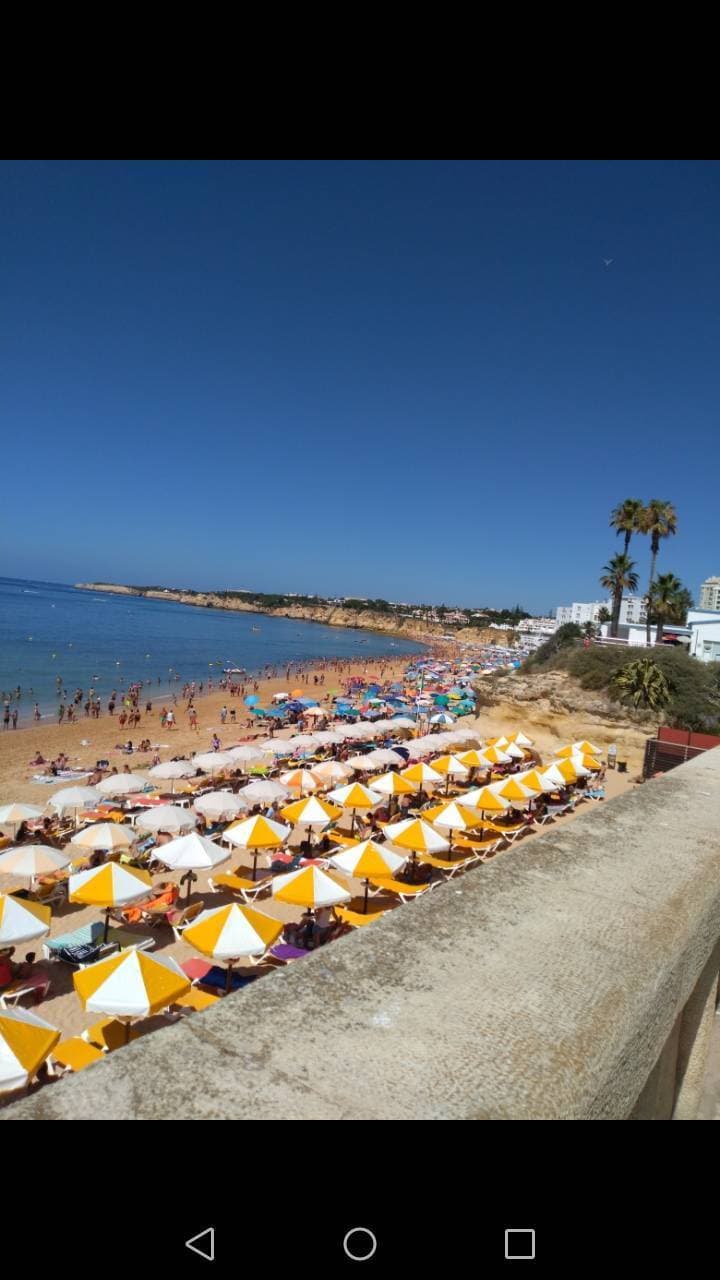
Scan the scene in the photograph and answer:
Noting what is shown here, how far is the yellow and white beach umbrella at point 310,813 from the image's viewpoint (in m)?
11.4

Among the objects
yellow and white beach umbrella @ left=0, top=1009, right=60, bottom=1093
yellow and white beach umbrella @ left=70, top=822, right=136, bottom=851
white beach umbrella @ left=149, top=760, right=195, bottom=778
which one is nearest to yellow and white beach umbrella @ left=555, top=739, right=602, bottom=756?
white beach umbrella @ left=149, top=760, right=195, bottom=778

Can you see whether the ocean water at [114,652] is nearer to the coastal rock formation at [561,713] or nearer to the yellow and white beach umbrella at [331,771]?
the yellow and white beach umbrella at [331,771]

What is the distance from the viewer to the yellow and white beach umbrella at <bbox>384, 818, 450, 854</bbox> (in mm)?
Answer: 10031

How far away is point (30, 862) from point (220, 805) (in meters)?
3.85

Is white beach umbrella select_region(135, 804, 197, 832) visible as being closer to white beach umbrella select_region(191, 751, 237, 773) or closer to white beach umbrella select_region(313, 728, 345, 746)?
white beach umbrella select_region(191, 751, 237, 773)

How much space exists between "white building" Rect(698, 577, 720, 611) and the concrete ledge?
90.6m

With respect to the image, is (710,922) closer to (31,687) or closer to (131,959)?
(131,959)

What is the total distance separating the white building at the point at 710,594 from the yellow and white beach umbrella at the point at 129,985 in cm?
8900

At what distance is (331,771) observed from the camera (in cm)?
1595

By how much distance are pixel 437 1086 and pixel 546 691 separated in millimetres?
22214

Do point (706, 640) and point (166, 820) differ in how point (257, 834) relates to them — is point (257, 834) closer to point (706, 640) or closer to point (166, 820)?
point (166, 820)

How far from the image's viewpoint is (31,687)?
114ft
